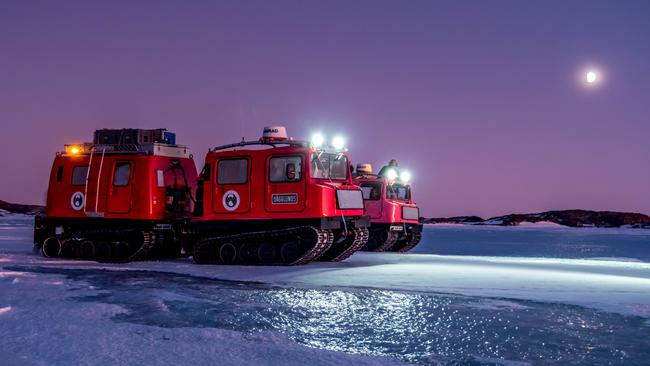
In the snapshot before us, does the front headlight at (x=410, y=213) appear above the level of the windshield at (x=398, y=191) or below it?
below

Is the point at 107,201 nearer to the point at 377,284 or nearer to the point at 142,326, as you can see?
the point at 377,284

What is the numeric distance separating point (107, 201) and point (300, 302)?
9.16 m

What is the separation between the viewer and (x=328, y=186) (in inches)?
586

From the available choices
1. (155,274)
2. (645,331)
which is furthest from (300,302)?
(155,274)

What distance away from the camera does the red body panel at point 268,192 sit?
14648mm

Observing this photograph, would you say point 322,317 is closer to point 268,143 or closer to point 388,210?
point 268,143

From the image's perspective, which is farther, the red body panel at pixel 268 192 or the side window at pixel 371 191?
the side window at pixel 371 191

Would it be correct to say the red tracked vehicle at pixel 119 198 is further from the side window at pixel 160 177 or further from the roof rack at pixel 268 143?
the roof rack at pixel 268 143

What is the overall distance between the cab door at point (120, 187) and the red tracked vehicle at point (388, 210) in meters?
7.13

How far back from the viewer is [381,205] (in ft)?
68.0

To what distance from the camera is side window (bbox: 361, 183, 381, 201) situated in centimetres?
2083

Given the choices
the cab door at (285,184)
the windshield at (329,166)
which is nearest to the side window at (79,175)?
the cab door at (285,184)

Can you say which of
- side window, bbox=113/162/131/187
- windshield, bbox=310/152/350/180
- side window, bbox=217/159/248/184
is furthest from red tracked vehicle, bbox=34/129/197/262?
windshield, bbox=310/152/350/180

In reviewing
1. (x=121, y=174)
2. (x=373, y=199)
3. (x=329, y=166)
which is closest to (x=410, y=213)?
(x=373, y=199)
